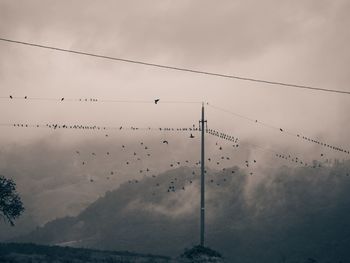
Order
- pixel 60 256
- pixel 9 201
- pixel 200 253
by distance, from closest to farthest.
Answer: pixel 200 253, pixel 60 256, pixel 9 201

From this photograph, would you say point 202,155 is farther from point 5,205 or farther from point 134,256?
point 5,205

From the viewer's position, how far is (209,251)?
191ft

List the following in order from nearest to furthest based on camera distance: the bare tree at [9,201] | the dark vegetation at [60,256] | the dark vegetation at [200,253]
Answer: the dark vegetation at [60,256] < the dark vegetation at [200,253] < the bare tree at [9,201]

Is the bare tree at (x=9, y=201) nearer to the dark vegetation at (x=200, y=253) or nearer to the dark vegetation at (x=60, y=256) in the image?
the dark vegetation at (x=60, y=256)

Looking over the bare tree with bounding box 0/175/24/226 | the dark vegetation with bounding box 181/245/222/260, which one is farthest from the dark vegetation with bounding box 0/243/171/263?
the bare tree with bounding box 0/175/24/226

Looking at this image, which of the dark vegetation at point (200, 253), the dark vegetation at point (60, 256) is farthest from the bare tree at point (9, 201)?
the dark vegetation at point (200, 253)

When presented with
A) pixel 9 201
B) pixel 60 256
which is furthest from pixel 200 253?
pixel 9 201

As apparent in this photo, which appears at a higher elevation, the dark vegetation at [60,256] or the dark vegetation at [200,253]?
the dark vegetation at [200,253]

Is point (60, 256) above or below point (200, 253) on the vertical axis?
below

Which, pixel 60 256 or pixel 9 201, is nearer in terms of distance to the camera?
pixel 60 256

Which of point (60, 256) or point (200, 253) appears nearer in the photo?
point (200, 253)

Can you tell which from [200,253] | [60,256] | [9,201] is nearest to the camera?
[200,253]

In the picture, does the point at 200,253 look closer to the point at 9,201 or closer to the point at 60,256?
the point at 60,256

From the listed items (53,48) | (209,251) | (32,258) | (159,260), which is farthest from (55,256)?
(53,48)
